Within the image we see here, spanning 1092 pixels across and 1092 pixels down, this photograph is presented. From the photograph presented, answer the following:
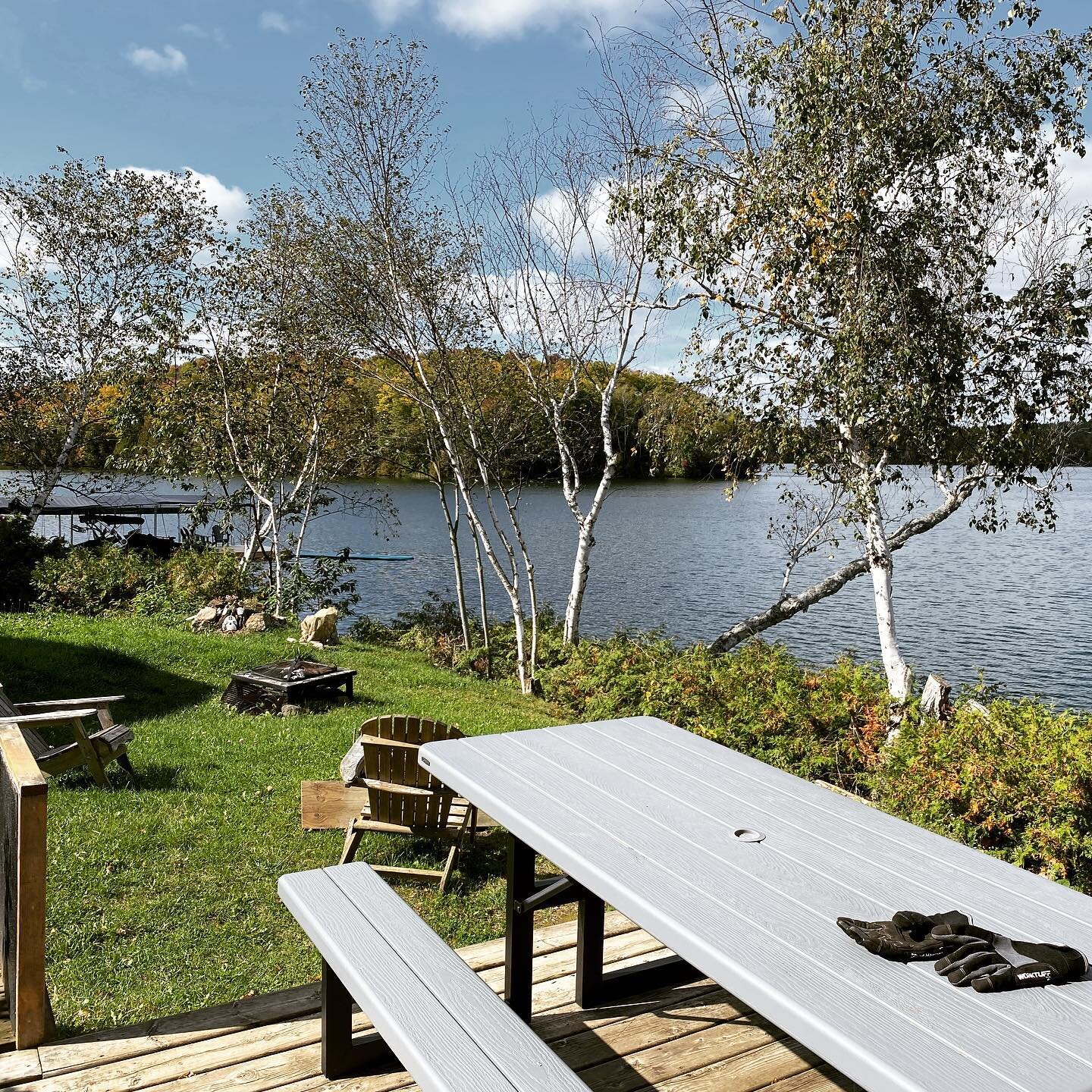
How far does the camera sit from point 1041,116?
8.00 m

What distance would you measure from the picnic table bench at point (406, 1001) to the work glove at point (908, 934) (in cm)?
67

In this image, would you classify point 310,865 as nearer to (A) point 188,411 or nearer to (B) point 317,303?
(B) point 317,303

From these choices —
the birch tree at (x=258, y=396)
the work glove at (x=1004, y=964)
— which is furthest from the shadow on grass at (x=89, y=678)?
the work glove at (x=1004, y=964)

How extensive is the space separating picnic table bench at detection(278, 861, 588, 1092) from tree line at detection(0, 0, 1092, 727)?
574cm

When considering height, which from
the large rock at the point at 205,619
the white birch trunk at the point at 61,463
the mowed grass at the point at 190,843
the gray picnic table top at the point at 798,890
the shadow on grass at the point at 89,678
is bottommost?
the mowed grass at the point at 190,843

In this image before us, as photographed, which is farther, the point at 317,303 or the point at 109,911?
the point at 317,303

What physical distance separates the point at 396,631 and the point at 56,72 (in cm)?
905

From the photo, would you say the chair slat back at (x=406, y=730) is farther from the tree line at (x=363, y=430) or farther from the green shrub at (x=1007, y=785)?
the tree line at (x=363, y=430)

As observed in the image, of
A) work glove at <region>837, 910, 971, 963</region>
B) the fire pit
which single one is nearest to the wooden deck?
work glove at <region>837, 910, 971, 963</region>

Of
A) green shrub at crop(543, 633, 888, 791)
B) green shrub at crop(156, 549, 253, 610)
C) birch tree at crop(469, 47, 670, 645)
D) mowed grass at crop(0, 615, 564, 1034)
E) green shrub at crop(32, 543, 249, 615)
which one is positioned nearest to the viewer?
mowed grass at crop(0, 615, 564, 1034)

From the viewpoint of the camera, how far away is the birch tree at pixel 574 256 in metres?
10.7

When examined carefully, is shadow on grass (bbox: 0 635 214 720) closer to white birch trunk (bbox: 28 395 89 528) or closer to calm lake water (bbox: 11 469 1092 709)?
calm lake water (bbox: 11 469 1092 709)

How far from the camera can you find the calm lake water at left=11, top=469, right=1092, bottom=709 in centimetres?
1447

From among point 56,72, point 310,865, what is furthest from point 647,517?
point 310,865
